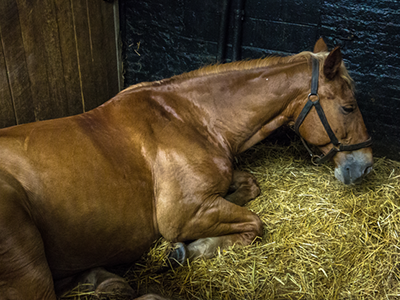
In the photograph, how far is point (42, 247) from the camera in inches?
81.4

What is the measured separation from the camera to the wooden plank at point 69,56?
3.39 meters

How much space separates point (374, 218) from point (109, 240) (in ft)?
7.41

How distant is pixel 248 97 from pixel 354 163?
107cm

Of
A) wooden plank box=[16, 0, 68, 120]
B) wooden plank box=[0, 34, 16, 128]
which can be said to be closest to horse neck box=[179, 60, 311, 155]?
wooden plank box=[16, 0, 68, 120]

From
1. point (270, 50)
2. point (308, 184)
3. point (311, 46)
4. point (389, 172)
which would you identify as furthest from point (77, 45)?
point (389, 172)

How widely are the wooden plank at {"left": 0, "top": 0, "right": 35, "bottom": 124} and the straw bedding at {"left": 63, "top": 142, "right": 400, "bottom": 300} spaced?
5.77ft

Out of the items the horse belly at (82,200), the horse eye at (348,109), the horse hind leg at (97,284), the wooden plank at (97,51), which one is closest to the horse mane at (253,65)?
the horse eye at (348,109)

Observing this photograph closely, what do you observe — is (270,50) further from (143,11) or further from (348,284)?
(348,284)

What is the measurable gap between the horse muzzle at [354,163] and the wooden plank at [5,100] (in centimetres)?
289

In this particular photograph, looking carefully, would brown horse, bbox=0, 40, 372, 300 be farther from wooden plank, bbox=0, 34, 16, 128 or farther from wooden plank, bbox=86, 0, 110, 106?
wooden plank, bbox=86, 0, 110, 106

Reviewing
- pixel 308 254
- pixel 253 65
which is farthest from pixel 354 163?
pixel 253 65

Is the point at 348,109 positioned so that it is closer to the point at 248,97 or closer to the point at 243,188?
the point at 248,97

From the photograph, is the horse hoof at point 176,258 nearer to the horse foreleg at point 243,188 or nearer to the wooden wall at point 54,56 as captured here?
the horse foreleg at point 243,188

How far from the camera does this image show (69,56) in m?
3.57
